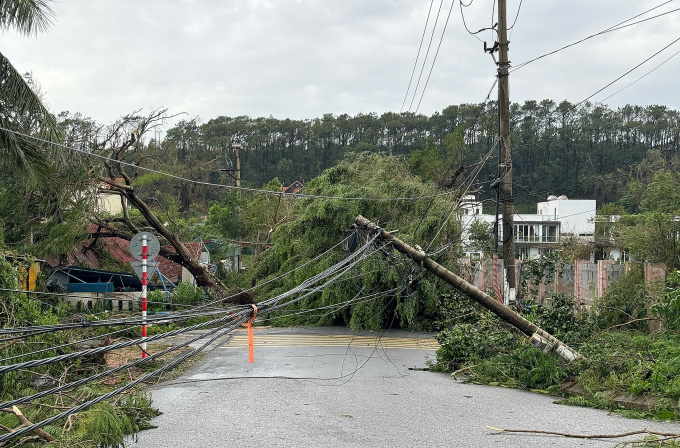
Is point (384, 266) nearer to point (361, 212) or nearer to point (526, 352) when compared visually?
point (361, 212)

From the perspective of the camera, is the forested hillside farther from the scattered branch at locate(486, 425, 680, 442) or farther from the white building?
the scattered branch at locate(486, 425, 680, 442)

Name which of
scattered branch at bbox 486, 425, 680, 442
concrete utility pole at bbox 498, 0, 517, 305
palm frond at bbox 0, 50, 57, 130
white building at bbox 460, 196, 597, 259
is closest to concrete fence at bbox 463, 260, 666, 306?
concrete utility pole at bbox 498, 0, 517, 305

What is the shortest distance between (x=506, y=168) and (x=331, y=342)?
620 cm

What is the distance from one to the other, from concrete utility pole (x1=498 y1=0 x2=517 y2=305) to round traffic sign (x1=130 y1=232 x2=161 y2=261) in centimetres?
812

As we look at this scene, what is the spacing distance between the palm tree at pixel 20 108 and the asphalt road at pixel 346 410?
5.46m

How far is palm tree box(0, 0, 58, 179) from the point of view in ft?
41.5

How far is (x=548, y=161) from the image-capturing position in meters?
67.6

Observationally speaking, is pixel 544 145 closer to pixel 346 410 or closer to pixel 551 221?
pixel 551 221

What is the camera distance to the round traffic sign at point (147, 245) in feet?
44.1

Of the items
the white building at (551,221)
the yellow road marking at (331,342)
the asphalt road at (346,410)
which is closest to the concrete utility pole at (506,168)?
the yellow road marking at (331,342)

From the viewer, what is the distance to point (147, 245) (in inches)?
532

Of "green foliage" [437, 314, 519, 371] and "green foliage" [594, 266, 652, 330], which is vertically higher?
"green foliage" [594, 266, 652, 330]

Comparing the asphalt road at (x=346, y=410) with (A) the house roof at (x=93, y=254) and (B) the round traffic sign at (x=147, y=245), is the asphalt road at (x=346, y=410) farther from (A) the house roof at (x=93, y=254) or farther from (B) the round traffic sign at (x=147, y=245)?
(A) the house roof at (x=93, y=254)

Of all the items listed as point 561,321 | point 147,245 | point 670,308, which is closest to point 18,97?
point 147,245
